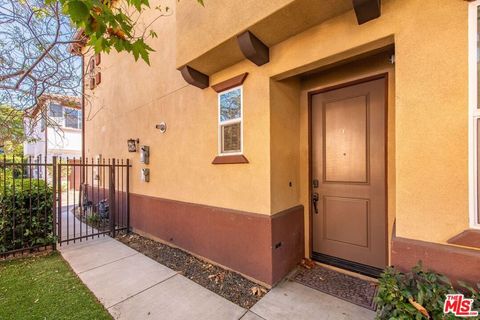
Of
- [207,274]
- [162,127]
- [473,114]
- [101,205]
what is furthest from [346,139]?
[101,205]

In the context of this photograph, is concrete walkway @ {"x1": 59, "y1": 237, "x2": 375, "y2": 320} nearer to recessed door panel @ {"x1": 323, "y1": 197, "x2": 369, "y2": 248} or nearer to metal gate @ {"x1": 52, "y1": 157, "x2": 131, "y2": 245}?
recessed door panel @ {"x1": 323, "y1": 197, "x2": 369, "y2": 248}

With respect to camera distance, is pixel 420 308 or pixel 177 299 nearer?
pixel 420 308

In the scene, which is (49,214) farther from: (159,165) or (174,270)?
(174,270)

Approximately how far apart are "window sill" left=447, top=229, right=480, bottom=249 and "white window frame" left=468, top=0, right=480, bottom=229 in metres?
0.07

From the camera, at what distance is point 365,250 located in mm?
3266

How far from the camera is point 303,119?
381cm

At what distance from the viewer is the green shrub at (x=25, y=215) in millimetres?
4297

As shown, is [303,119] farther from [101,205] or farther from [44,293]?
[101,205]

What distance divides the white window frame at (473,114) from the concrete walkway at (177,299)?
162 centimetres

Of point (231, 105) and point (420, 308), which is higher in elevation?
point (231, 105)

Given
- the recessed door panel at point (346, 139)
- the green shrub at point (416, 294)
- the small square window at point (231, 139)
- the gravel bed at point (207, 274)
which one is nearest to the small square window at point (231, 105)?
the small square window at point (231, 139)

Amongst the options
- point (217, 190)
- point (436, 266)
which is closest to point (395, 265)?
point (436, 266)
